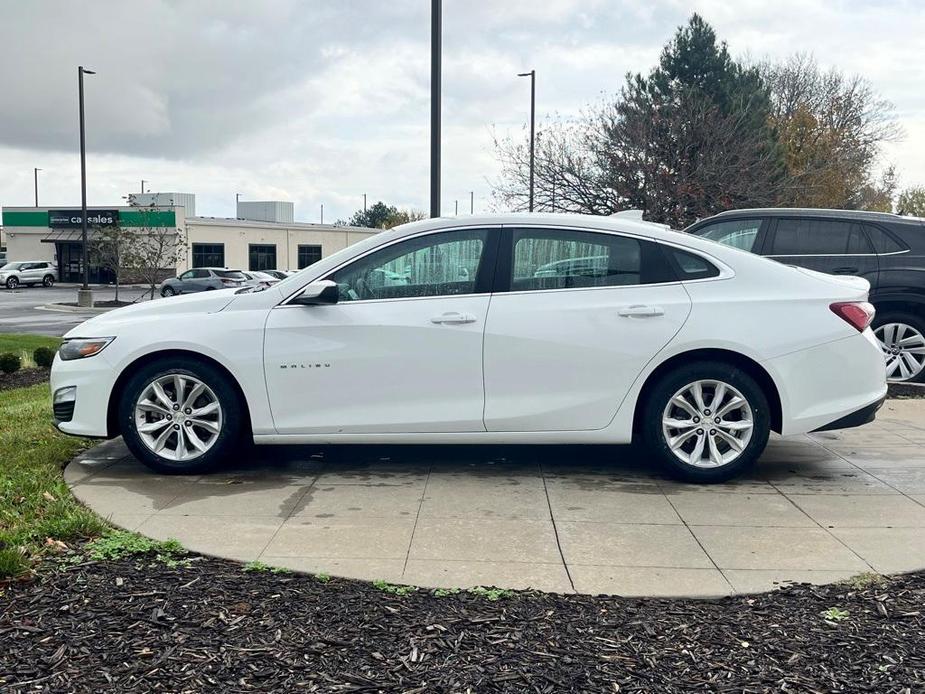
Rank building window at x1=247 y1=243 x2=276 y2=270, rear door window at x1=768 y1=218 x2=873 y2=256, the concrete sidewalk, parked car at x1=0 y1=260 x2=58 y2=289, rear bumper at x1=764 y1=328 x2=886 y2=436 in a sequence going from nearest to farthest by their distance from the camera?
the concrete sidewalk → rear bumper at x1=764 y1=328 x2=886 y2=436 → rear door window at x1=768 y1=218 x2=873 y2=256 → parked car at x1=0 y1=260 x2=58 y2=289 → building window at x1=247 y1=243 x2=276 y2=270

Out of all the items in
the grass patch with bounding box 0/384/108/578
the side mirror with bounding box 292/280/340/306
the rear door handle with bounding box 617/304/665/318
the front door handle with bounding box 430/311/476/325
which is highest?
the side mirror with bounding box 292/280/340/306

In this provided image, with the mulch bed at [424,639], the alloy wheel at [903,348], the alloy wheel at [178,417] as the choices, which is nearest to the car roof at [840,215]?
the alloy wheel at [903,348]

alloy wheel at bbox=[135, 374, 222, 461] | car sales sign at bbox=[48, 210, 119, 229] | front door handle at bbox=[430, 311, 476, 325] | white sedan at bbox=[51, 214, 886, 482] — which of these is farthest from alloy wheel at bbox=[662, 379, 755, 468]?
car sales sign at bbox=[48, 210, 119, 229]

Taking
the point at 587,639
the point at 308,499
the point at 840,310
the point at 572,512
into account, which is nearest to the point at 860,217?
the point at 840,310

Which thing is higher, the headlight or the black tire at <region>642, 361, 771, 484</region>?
the headlight

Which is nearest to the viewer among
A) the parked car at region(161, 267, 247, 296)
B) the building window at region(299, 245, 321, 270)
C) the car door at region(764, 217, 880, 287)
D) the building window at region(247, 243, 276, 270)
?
the car door at region(764, 217, 880, 287)

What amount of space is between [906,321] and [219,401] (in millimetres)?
6930

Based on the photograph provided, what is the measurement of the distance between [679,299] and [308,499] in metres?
2.55

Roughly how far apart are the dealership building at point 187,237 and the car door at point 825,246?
48.5 m

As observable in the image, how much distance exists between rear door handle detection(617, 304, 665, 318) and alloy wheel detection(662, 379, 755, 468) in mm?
487

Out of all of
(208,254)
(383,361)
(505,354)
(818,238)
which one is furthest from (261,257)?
(505,354)

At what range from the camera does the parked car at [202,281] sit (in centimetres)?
3884

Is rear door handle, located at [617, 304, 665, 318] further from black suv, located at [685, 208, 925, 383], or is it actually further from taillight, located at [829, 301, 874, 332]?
black suv, located at [685, 208, 925, 383]

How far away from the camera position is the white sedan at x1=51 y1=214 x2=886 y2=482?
5449mm
